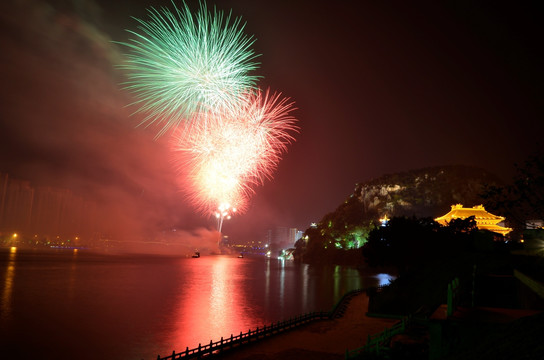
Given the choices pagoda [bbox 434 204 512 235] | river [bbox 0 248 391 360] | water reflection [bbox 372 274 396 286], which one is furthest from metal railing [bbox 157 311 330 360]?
pagoda [bbox 434 204 512 235]

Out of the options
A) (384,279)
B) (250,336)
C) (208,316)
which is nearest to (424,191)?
(384,279)

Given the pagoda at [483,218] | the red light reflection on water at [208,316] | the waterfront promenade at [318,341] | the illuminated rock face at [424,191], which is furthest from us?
the illuminated rock face at [424,191]

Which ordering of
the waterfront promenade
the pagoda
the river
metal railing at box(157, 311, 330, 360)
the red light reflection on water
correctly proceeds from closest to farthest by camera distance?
1. metal railing at box(157, 311, 330, 360)
2. the waterfront promenade
3. the river
4. the red light reflection on water
5. the pagoda

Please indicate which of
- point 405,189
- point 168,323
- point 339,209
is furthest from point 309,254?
point 168,323

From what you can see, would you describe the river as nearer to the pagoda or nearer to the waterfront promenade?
the waterfront promenade

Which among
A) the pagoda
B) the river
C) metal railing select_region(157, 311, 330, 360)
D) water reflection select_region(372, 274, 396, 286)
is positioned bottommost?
the river

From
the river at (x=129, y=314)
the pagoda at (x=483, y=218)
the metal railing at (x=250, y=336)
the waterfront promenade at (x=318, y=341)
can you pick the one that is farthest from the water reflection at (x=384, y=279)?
the waterfront promenade at (x=318, y=341)

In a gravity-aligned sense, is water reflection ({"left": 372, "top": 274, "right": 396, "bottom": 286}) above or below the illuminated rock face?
below

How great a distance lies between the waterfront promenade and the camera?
2091 centimetres

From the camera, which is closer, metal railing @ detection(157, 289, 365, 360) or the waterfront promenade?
metal railing @ detection(157, 289, 365, 360)

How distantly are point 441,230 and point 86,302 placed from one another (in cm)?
4815

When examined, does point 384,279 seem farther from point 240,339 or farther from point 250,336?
point 240,339

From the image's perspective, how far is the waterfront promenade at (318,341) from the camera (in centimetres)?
2091

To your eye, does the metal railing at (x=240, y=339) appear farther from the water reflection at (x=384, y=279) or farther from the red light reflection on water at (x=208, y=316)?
the water reflection at (x=384, y=279)
